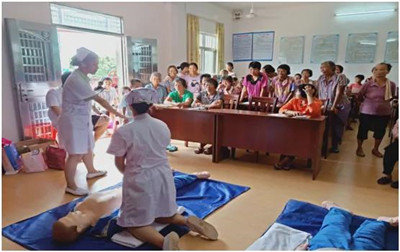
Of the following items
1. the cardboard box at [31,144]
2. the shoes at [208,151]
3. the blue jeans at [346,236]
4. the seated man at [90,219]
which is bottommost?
the shoes at [208,151]

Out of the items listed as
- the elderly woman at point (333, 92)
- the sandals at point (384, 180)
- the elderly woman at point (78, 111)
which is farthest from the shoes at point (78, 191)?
the elderly woman at point (333, 92)

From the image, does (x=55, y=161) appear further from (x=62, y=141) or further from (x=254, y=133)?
(x=254, y=133)

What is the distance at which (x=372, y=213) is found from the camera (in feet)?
7.97

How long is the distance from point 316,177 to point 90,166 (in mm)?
2415

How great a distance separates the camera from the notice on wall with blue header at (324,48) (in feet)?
25.3

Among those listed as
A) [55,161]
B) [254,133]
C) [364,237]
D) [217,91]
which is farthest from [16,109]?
[364,237]

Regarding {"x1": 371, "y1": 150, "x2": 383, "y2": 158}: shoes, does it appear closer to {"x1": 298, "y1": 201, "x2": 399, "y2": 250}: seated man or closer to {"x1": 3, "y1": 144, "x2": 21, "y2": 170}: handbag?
{"x1": 298, "y1": 201, "x2": 399, "y2": 250}: seated man

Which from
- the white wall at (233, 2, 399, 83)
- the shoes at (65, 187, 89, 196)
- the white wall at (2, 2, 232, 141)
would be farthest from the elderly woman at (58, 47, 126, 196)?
the white wall at (233, 2, 399, 83)

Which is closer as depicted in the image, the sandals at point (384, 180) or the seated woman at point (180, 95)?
the sandals at point (384, 180)

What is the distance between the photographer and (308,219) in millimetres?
2266

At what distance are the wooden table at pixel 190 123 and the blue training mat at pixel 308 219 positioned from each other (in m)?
1.51

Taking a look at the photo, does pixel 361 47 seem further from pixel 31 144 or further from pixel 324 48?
pixel 31 144

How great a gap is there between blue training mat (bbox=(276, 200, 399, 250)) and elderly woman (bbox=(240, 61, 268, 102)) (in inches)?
85.5

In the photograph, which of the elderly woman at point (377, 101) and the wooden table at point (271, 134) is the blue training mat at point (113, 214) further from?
the elderly woman at point (377, 101)
